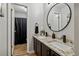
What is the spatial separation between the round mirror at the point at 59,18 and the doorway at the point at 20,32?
0.37 m

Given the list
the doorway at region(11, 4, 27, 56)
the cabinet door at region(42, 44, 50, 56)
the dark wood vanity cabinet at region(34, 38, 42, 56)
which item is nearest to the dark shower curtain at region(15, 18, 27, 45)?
the doorway at region(11, 4, 27, 56)

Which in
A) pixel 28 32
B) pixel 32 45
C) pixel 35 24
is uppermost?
pixel 35 24

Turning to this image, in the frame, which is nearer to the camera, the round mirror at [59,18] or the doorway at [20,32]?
the doorway at [20,32]

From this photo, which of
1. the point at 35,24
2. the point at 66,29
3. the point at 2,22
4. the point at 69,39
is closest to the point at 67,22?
the point at 66,29

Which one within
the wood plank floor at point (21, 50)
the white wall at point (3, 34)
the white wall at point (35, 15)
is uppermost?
the white wall at point (35, 15)

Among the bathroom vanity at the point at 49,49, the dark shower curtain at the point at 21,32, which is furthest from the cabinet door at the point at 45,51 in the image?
the dark shower curtain at the point at 21,32

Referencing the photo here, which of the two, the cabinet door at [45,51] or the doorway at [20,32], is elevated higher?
the doorway at [20,32]

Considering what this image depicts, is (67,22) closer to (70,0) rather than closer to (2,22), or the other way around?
(70,0)

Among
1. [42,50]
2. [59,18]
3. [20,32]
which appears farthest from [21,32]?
[59,18]

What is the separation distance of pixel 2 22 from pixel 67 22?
0.94 meters

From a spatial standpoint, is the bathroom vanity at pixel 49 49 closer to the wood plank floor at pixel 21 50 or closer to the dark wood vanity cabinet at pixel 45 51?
the dark wood vanity cabinet at pixel 45 51

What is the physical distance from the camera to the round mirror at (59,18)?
156cm

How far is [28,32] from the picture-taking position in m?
1.40

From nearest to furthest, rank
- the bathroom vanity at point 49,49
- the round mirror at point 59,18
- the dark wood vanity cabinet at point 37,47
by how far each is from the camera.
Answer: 1. the bathroom vanity at point 49,49
2. the dark wood vanity cabinet at point 37,47
3. the round mirror at point 59,18
